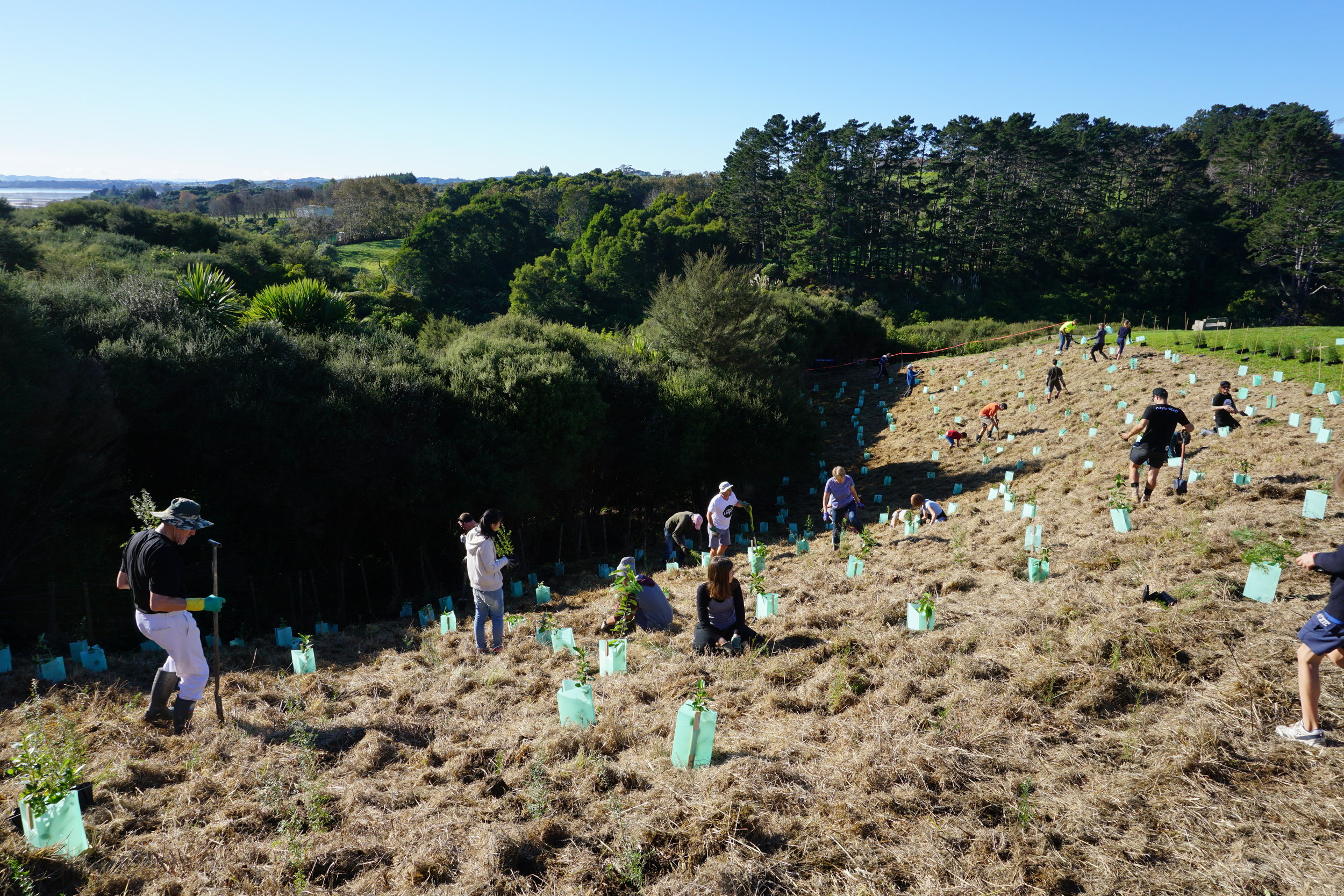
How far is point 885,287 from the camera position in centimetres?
5469

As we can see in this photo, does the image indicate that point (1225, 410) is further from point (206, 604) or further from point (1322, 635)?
point (206, 604)

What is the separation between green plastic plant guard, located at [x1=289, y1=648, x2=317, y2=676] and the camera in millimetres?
7219

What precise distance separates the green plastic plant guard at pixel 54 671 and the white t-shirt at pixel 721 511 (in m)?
7.81

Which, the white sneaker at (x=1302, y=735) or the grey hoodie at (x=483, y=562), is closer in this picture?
the white sneaker at (x=1302, y=735)

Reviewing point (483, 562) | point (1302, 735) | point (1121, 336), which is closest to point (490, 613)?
point (483, 562)

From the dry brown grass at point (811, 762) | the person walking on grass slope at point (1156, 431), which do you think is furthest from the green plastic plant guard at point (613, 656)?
the person walking on grass slope at point (1156, 431)

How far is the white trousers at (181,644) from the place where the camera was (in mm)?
5133

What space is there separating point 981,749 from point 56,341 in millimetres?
12393

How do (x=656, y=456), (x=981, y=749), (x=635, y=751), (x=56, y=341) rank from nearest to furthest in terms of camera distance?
(x=981, y=749)
(x=635, y=751)
(x=56, y=341)
(x=656, y=456)

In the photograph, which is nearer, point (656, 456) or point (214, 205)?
point (656, 456)

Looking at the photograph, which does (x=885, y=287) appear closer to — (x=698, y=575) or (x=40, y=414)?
(x=698, y=575)

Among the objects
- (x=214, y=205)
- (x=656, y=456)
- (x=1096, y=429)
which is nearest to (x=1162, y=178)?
(x=1096, y=429)

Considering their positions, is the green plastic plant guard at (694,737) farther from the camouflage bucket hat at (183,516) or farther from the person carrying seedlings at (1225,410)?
the person carrying seedlings at (1225,410)

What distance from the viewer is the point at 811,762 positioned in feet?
15.8
